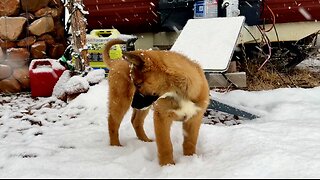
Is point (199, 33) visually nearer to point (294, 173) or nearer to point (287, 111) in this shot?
point (287, 111)

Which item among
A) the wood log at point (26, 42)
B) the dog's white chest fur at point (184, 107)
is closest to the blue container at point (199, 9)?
the wood log at point (26, 42)

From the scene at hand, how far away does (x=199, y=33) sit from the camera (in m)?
6.00

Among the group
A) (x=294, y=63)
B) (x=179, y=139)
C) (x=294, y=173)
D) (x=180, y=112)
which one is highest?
(x=180, y=112)

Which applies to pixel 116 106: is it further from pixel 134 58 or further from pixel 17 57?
pixel 17 57

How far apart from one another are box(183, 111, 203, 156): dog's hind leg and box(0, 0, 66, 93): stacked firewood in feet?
14.4

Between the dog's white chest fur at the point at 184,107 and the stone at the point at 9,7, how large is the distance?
5.14 metres

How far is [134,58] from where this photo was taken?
2.59 meters

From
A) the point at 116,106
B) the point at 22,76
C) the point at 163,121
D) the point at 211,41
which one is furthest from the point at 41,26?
the point at 163,121

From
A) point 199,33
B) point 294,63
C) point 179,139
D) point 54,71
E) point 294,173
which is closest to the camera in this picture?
point 294,173

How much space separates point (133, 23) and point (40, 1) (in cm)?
181

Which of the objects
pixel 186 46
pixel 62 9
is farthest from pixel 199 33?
pixel 62 9

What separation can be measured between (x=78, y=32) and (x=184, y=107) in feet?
12.0

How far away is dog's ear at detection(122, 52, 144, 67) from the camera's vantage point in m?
2.57

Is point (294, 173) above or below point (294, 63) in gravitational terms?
above
